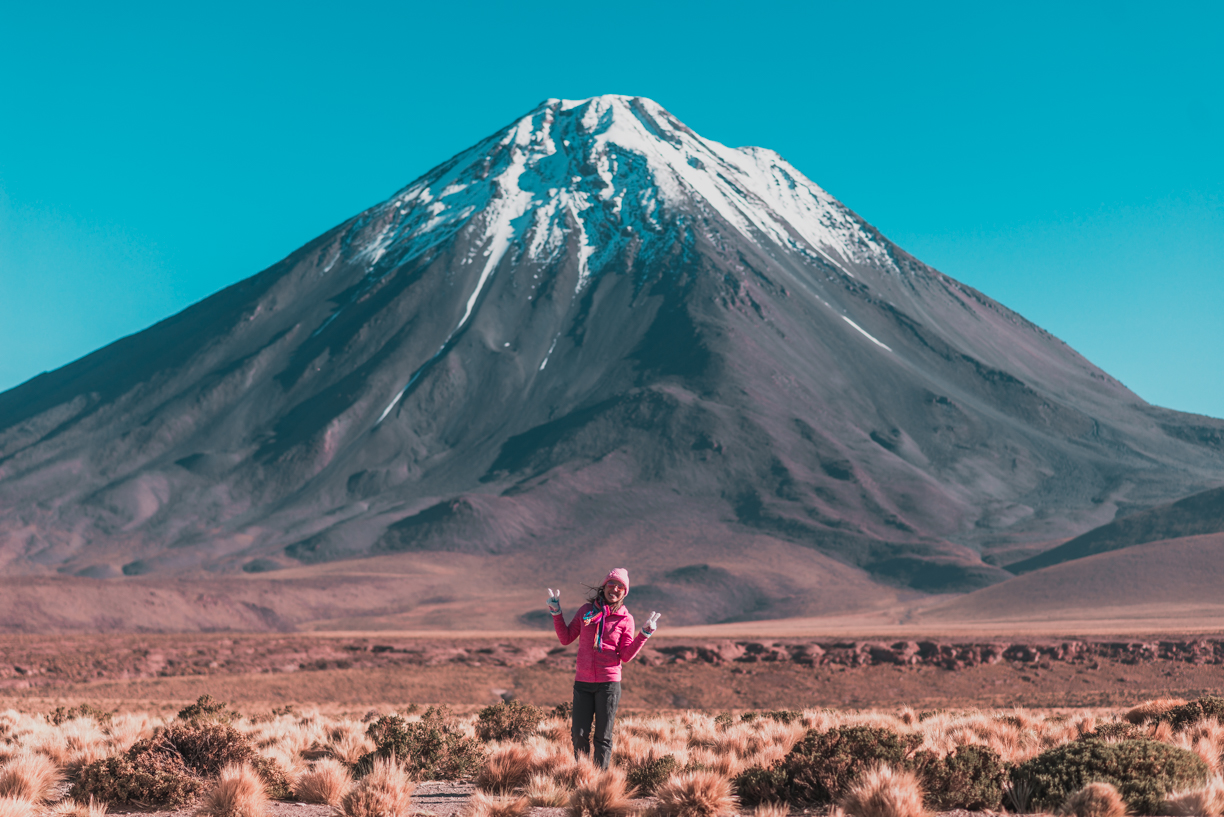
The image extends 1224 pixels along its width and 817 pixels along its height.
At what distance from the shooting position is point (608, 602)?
32.9ft

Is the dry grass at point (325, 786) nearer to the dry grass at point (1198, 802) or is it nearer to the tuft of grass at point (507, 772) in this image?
the tuft of grass at point (507, 772)

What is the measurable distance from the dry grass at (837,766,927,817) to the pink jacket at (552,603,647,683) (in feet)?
7.72

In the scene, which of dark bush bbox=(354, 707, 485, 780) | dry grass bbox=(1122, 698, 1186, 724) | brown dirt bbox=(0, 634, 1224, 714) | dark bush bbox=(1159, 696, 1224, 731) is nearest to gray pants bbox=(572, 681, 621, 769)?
dark bush bbox=(354, 707, 485, 780)

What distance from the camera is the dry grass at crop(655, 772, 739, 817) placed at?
28.5 feet

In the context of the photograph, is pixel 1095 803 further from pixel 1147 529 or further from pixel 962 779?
pixel 1147 529

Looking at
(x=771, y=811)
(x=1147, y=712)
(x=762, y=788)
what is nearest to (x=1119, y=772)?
(x=762, y=788)

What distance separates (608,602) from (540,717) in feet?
28.0

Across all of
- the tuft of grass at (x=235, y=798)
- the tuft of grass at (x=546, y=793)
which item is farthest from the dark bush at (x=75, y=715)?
the tuft of grass at (x=546, y=793)

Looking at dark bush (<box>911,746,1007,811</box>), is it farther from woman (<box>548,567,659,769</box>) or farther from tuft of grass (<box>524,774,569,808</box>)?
tuft of grass (<box>524,774,569,808</box>)

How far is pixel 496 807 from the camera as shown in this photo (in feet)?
28.7

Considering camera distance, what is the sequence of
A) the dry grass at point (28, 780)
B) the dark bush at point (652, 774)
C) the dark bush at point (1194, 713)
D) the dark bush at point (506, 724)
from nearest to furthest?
the dry grass at point (28, 780) < the dark bush at point (652, 774) < the dark bush at point (1194, 713) < the dark bush at point (506, 724)

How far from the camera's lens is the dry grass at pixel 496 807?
8.69 metres

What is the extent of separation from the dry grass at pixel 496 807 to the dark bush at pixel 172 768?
247 centimetres

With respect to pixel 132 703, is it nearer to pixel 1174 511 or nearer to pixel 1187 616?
pixel 1187 616
